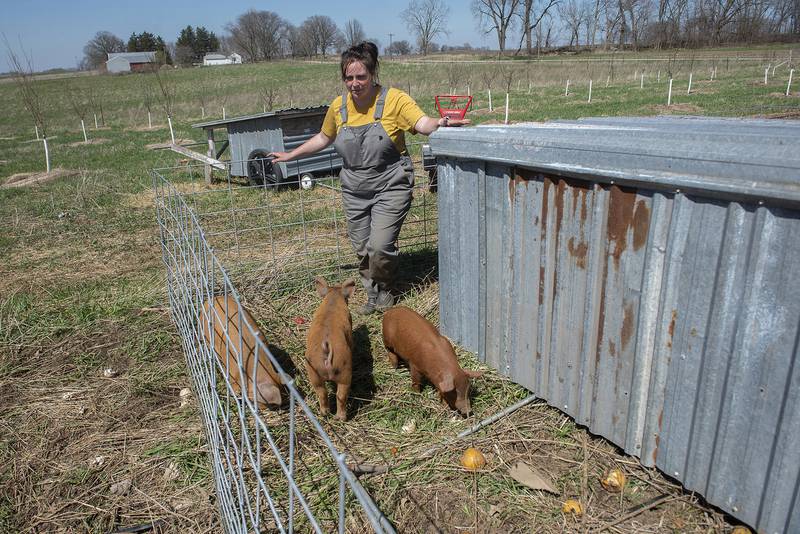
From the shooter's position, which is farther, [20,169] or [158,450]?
[20,169]

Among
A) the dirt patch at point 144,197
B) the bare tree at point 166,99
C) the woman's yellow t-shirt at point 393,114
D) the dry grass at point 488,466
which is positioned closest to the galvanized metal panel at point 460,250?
the dry grass at point 488,466

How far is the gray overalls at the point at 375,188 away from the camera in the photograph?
4.66 metres

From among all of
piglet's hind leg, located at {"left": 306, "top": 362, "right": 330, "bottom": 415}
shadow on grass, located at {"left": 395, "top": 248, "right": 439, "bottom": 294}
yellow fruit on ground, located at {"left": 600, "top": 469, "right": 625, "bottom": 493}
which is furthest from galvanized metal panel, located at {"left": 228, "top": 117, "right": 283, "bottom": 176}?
yellow fruit on ground, located at {"left": 600, "top": 469, "right": 625, "bottom": 493}

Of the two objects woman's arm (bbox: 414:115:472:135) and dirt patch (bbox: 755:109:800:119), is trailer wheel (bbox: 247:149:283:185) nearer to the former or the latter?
woman's arm (bbox: 414:115:472:135)

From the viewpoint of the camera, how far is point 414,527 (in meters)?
2.77

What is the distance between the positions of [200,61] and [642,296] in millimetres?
118497

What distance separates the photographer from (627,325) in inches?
113

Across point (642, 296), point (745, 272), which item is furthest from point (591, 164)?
point (745, 272)

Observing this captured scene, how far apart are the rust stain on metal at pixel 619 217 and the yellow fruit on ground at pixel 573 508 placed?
114 cm

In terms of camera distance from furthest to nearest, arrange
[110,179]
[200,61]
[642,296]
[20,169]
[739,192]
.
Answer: [200,61] → [20,169] → [110,179] → [642,296] → [739,192]

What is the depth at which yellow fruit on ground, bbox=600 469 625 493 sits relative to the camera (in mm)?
2863

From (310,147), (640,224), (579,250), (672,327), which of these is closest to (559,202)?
(579,250)

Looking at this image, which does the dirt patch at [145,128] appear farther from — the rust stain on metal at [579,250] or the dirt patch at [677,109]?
the rust stain on metal at [579,250]

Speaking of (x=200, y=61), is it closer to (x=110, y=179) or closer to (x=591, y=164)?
(x=110, y=179)
